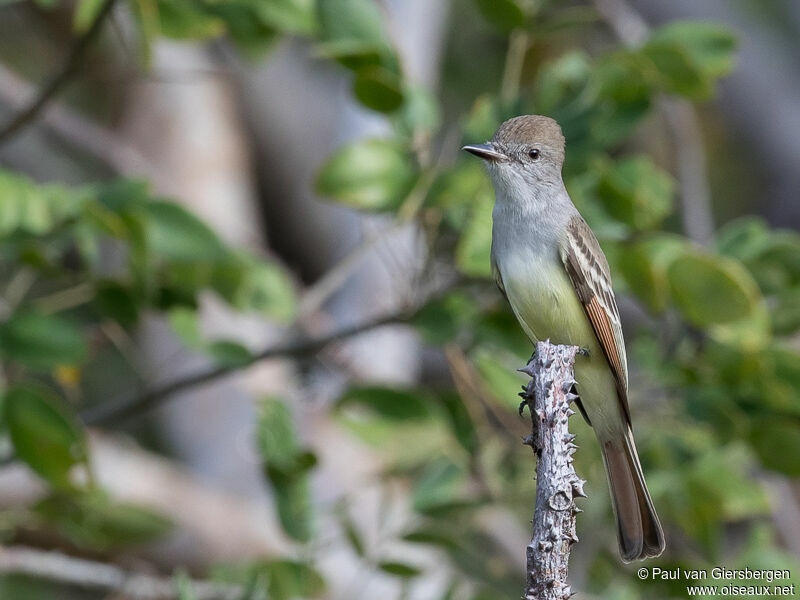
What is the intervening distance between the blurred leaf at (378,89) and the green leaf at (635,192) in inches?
25.8

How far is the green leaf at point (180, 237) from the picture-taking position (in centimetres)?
286

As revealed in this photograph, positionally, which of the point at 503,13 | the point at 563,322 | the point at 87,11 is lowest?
the point at 563,322

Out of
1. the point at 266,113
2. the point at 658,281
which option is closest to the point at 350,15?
the point at 658,281

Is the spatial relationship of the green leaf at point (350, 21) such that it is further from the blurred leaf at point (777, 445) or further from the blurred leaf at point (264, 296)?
the blurred leaf at point (777, 445)

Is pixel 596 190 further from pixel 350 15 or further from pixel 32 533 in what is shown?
pixel 32 533

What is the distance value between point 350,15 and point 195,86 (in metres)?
4.14

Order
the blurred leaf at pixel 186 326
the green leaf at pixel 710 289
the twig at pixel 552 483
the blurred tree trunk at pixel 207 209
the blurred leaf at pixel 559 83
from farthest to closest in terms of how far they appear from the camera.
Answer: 1. the blurred tree trunk at pixel 207 209
2. the blurred leaf at pixel 186 326
3. the blurred leaf at pixel 559 83
4. the green leaf at pixel 710 289
5. the twig at pixel 552 483

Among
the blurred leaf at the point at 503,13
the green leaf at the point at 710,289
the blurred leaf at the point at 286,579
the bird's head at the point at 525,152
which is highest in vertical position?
the blurred leaf at the point at 503,13

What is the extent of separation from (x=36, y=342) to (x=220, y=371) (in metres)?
0.60

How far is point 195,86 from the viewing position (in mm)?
6770

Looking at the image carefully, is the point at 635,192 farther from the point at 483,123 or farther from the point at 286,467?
the point at 286,467

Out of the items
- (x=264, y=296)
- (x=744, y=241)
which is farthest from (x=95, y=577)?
(x=744, y=241)

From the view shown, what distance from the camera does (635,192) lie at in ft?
10.1

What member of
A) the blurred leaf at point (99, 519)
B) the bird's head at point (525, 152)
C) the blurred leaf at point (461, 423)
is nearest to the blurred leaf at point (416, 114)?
the bird's head at point (525, 152)
